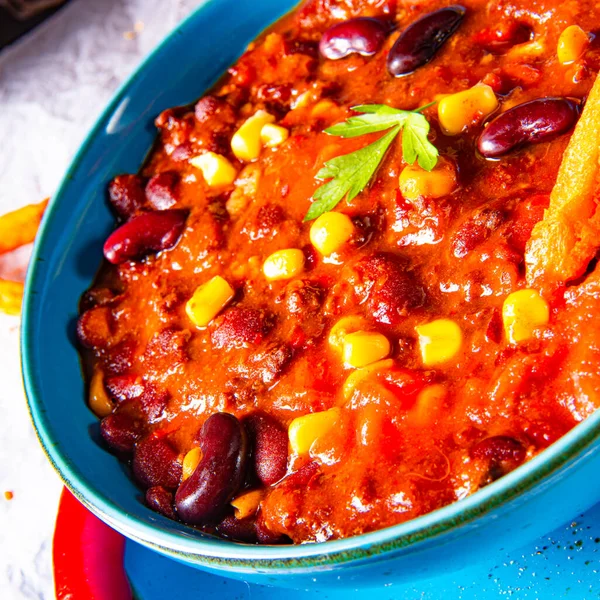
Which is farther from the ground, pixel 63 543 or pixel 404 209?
pixel 404 209

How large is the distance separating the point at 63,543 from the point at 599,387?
2159 millimetres

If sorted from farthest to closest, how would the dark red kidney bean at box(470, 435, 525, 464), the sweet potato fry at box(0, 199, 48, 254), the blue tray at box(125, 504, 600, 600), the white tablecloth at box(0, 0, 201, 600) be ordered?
the sweet potato fry at box(0, 199, 48, 254), the white tablecloth at box(0, 0, 201, 600), the blue tray at box(125, 504, 600, 600), the dark red kidney bean at box(470, 435, 525, 464)

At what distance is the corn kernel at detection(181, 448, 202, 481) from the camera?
268cm

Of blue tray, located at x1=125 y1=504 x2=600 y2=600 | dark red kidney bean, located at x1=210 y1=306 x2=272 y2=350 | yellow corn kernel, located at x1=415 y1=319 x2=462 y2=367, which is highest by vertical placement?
dark red kidney bean, located at x1=210 y1=306 x2=272 y2=350

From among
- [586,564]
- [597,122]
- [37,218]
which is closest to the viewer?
[597,122]

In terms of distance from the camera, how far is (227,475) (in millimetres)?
2518

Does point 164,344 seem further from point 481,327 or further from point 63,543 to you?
point 481,327

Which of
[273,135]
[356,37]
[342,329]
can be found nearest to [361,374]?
[342,329]

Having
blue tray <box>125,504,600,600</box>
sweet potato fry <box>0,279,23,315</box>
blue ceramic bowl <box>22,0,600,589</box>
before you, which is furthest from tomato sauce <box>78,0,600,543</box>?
sweet potato fry <box>0,279,23,315</box>

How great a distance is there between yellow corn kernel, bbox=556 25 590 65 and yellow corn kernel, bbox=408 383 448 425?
1.37 metres

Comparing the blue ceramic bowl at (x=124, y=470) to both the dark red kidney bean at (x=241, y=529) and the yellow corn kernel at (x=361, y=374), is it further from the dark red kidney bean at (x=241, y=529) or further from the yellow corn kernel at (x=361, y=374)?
the yellow corn kernel at (x=361, y=374)

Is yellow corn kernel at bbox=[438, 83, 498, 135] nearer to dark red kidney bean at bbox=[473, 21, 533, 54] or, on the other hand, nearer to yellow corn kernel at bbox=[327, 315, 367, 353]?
dark red kidney bean at bbox=[473, 21, 533, 54]

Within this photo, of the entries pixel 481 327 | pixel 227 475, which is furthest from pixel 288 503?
pixel 481 327

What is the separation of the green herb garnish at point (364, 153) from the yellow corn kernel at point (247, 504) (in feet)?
3.46
